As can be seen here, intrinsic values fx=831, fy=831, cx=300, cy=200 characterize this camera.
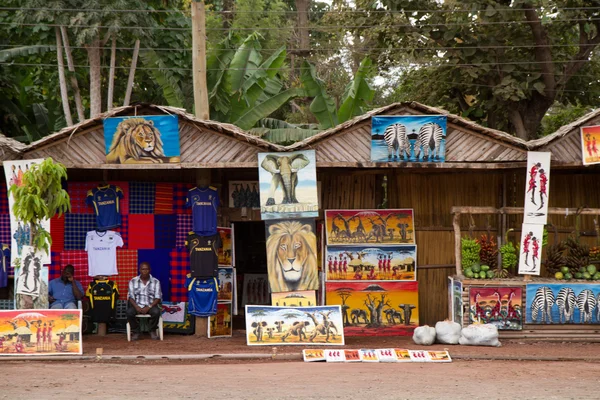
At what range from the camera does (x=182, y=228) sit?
47.2ft

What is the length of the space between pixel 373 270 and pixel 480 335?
2320 mm

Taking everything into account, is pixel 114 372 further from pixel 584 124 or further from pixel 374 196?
pixel 584 124

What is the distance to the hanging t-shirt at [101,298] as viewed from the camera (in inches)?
547

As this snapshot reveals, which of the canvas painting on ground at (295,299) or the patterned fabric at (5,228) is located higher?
the patterned fabric at (5,228)

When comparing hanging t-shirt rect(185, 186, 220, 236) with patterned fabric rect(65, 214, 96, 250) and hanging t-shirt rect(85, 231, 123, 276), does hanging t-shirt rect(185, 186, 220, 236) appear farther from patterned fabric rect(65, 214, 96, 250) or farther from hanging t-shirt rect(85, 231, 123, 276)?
patterned fabric rect(65, 214, 96, 250)

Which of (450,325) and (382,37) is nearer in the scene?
(450,325)

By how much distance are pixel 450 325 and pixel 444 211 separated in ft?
8.09

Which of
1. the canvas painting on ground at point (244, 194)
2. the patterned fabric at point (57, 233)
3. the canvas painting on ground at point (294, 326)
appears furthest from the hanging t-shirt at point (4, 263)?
the canvas painting on ground at point (294, 326)

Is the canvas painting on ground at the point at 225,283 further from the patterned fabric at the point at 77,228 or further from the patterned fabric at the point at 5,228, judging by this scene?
the patterned fabric at the point at 5,228

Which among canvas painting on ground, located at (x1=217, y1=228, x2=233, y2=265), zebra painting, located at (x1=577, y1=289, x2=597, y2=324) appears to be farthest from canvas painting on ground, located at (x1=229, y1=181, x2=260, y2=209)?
zebra painting, located at (x1=577, y1=289, x2=597, y2=324)

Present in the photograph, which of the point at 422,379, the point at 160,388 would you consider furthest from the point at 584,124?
the point at 160,388

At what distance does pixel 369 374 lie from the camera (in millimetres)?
10453

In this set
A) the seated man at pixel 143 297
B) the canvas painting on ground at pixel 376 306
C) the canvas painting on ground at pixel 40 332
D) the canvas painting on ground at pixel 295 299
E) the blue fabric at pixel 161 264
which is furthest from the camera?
the blue fabric at pixel 161 264

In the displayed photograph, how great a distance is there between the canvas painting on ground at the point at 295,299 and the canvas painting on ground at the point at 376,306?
0.94 metres
